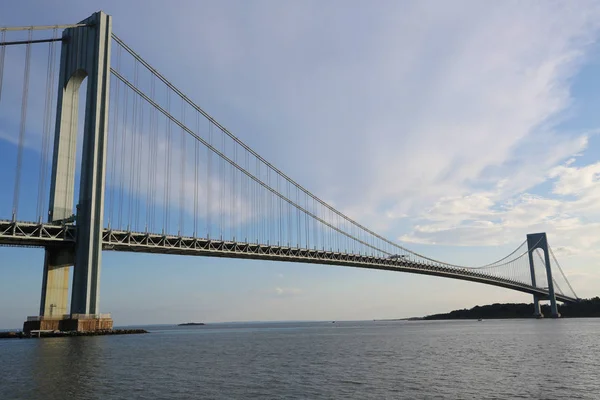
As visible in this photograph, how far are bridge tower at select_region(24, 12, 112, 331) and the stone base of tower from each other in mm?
87

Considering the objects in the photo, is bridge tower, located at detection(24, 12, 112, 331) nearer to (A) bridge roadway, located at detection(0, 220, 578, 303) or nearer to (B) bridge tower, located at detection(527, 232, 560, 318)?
(A) bridge roadway, located at detection(0, 220, 578, 303)

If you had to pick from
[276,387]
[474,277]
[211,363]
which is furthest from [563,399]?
[474,277]

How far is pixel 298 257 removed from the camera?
71.1 metres

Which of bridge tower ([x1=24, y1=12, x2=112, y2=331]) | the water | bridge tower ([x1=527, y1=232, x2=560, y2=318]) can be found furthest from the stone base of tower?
bridge tower ([x1=527, y1=232, x2=560, y2=318])

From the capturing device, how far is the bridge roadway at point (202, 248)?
4578 cm

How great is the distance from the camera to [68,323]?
1810 inches

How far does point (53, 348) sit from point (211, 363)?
499 inches

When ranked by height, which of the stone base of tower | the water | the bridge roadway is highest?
the bridge roadway

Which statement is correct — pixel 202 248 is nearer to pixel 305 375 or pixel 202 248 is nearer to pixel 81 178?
pixel 81 178

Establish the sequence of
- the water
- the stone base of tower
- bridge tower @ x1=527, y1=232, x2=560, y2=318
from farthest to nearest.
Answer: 1. bridge tower @ x1=527, y1=232, x2=560, y2=318
2. the stone base of tower
3. the water

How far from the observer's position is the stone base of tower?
4538 centimetres

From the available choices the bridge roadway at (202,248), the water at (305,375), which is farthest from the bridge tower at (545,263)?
the water at (305,375)

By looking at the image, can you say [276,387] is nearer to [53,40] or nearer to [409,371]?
[409,371]

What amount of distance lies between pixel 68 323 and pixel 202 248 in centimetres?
1733
